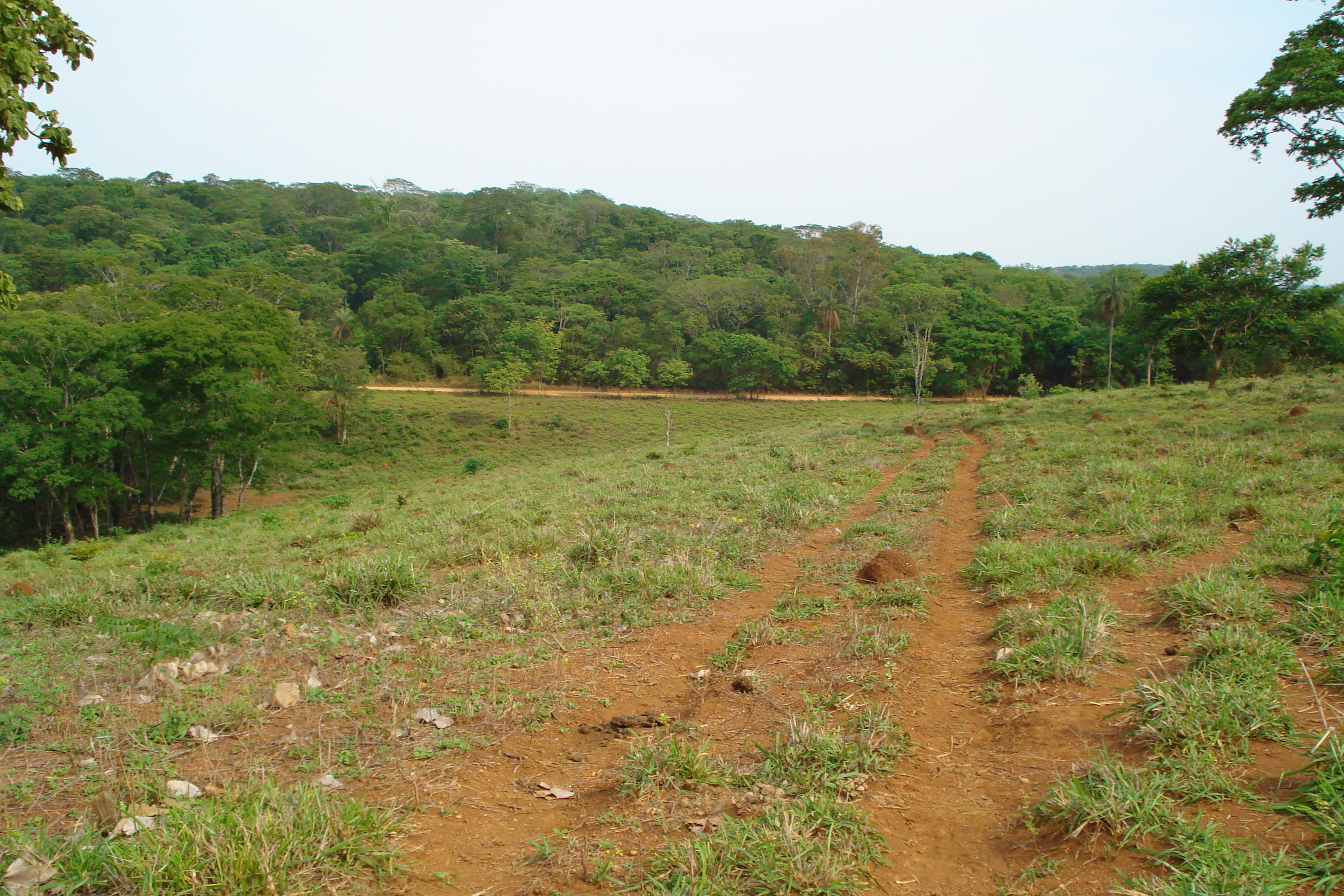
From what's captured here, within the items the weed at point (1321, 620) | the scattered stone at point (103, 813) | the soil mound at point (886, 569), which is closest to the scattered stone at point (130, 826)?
the scattered stone at point (103, 813)

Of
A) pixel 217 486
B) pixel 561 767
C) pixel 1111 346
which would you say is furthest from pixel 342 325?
pixel 561 767

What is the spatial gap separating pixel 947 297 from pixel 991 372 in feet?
29.3

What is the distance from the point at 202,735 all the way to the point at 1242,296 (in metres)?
27.3

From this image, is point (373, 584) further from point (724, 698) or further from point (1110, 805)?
point (1110, 805)

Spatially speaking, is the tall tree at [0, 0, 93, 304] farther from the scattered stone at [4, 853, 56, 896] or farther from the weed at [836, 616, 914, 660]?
the weed at [836, 616, 914, 660]

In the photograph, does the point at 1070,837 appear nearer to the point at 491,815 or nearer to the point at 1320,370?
the point at 491,815

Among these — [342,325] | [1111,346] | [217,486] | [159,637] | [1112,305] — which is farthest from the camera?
[342,325]

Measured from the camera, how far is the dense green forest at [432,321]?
926 inches

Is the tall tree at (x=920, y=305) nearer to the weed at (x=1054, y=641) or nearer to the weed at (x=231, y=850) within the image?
the weed at (x=1054, y=641)

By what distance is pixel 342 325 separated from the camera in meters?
Answer: 55.2

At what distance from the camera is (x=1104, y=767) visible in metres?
3.03

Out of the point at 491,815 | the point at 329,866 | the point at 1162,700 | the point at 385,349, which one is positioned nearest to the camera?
the point at 329,866

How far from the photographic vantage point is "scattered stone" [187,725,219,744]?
385 cm

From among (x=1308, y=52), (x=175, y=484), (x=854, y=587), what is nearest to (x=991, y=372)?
(x=1308, y=52)
